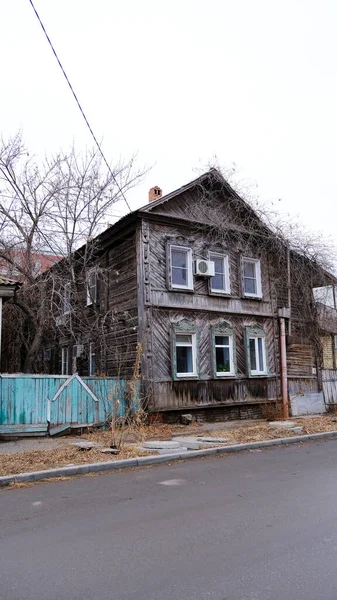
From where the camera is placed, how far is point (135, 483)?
25.0ft

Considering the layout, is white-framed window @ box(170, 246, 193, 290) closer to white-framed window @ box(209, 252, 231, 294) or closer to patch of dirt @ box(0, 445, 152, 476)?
white-framed window @ box(209, 252, 231, 294)

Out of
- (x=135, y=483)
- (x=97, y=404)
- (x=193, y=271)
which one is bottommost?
(x=135, y=483)

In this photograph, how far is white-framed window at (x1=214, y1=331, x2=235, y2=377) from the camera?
17547mm

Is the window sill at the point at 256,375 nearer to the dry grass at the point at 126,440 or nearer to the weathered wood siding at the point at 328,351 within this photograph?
the dry grass at the point at 126,440

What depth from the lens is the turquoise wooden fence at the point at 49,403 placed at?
40.6ft

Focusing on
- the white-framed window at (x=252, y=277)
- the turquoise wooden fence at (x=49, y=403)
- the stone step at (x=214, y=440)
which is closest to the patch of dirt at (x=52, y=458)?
the stone step at (x=214, y=440)

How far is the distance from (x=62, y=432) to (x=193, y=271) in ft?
24.1

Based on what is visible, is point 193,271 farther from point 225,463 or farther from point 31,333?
point 225,463

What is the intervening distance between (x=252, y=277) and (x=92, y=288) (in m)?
6.42

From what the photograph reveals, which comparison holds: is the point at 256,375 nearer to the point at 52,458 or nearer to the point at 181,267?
the point at 181,267

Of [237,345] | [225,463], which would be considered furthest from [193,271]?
[225,463]

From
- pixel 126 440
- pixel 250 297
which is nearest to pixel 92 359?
pixel 250 297

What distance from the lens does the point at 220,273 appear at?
60.6 feet

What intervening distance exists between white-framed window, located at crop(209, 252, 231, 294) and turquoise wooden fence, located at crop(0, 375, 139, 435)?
6064 mm
